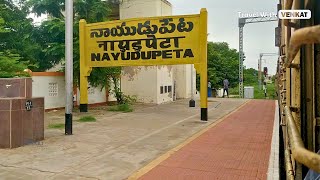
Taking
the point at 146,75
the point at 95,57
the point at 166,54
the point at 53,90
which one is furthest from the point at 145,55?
the point at 146,75

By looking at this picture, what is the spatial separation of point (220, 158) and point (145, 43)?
916 centimetres

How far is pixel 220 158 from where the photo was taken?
762 cm

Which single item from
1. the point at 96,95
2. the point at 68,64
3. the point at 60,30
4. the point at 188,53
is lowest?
the point at 96,95

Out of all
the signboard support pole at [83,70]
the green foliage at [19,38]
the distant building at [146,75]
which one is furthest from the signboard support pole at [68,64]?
the distant building at [146,75]

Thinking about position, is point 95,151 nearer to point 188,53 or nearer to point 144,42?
point 188,53

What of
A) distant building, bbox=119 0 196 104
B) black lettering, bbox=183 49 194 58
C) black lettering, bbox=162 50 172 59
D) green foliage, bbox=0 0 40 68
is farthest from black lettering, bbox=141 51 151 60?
distant building, bbox=119 0 196 104

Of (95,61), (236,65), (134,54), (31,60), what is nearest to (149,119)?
(134,54)

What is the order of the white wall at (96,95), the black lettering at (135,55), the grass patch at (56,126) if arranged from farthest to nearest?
the white wall at (96,95) → the black lettering at (135,55) → the grass patch at (56,126)

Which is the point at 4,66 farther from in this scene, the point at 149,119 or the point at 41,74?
the point at 149,119

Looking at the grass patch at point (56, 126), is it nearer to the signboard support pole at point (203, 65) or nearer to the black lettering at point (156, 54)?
the black lettering at point (156, 54)

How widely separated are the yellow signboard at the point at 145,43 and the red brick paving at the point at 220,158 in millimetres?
4094

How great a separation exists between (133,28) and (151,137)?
23.9ft

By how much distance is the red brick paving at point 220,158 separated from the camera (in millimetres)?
6301

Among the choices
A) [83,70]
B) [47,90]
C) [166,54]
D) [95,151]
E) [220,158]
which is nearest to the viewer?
[220,158]
